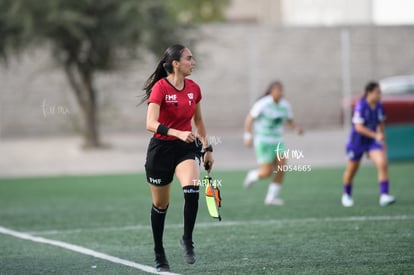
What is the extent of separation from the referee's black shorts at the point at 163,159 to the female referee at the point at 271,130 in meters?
6.42

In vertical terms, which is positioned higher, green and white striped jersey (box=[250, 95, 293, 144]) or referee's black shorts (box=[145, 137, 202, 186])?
green and white striped jersey (box=[250, 95, 293, 144])

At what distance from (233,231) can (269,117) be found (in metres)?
3.94

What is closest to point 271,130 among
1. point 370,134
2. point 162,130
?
point 370,134

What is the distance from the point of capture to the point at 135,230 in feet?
37.6

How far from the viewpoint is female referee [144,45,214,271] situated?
8031 millimetres

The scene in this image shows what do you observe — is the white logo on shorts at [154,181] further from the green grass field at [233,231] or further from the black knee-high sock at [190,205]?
the green grass field at [233,231]

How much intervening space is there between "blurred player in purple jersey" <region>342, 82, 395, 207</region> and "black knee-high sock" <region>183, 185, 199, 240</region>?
551 centimetres

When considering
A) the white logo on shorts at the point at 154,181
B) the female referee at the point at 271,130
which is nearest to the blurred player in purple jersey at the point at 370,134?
the female referee at the point at 271,130

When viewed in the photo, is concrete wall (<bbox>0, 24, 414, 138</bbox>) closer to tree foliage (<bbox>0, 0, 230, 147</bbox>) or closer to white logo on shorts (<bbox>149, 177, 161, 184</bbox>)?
tree foliage (<bbox>0, 0, 230, 147</bbox>)

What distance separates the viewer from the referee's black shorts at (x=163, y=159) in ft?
26.6

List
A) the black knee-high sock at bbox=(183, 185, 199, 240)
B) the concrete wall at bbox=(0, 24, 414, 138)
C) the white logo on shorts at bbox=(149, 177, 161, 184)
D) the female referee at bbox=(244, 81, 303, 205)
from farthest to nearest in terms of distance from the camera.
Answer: the concrete wall at bbox=(0, 24, 414, 138) < the female referee at bbox=(244, 81, 303, 205) < the white logo on shorts at bbox=(149, 177, 161, 184) < the black knee-high sock at bbox=(183, 185, 199, 240)

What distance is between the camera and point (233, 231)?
1107 cm

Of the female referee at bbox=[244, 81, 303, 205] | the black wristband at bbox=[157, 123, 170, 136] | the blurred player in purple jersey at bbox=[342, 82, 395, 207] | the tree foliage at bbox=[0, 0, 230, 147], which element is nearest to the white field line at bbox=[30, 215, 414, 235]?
the blurred player in purple jersey at bbox=[342, 82, 395, 207]

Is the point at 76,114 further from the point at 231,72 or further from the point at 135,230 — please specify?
the point at 135,230
